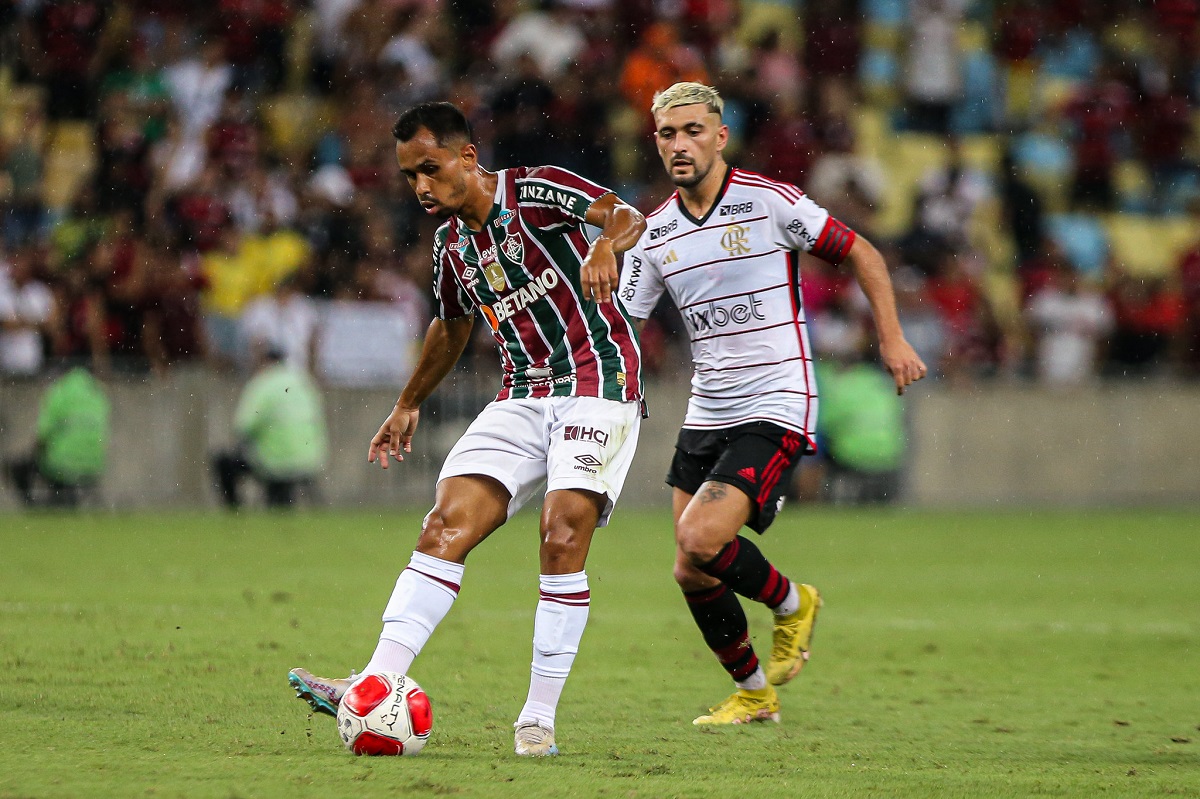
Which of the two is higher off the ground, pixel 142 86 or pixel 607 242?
pixel 142 86

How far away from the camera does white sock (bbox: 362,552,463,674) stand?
4.91 meters

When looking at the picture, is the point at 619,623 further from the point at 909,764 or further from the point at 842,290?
the point at 842,290

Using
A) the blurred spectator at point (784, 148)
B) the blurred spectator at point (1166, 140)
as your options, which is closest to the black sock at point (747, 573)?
the blurred spectator at point (784, 148)

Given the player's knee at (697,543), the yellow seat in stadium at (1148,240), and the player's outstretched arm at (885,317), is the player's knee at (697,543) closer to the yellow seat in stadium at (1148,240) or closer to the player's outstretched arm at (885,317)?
the player's outstretched arm at (885,317)

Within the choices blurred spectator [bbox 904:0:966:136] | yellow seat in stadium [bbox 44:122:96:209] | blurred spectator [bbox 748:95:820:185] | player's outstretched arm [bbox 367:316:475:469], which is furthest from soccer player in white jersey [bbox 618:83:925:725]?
blurred spectator [bbox 904:0:966:136]

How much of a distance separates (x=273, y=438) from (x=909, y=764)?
1052 cm

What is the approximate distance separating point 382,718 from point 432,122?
182 cm

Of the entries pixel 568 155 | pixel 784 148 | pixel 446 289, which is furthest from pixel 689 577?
pixel 784 148

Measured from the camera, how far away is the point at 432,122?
5.11 metres

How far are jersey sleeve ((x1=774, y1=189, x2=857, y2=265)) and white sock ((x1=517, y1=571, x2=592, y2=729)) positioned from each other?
164 cm

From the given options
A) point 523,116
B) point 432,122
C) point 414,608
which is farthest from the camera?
point 523,116

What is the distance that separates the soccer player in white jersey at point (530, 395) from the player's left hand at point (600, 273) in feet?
0.19

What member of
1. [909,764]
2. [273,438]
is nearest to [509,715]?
[909,764]

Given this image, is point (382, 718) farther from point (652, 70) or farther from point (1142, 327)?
point (1142, 327)
